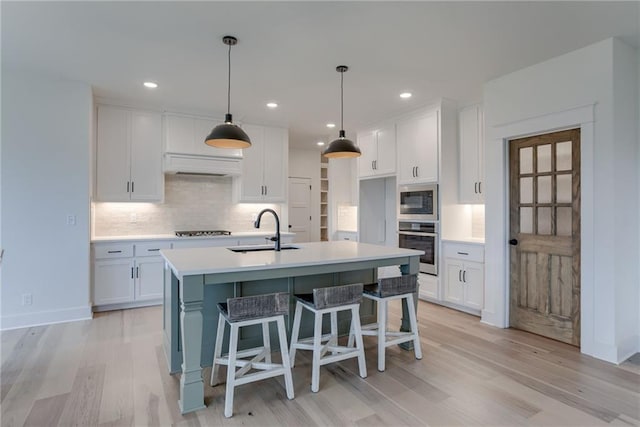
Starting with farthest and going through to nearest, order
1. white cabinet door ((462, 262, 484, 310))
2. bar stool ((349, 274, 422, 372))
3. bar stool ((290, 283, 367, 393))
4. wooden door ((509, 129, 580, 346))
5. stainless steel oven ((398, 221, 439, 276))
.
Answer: stainless steel oven ((398, 221, 439, 276)) → white cabinet door ((462, 262, 484, 310)) → wooden door ((509, 129, 580, 346)) → bar stool ((349, 274, 422, 372)) → bar stool ((290, 283, 367, 393))

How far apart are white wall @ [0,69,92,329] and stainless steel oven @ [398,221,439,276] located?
3958 mm

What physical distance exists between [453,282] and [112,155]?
4.63 meters

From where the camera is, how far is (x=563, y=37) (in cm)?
289

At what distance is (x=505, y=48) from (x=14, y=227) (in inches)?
200

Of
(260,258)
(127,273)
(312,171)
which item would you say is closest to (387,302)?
(260,258)

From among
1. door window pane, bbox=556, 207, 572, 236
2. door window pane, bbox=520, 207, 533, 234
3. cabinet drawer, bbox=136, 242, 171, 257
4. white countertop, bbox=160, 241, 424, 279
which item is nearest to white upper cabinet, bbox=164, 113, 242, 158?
cabinet drawer, bbox=136, 242, 171, 257

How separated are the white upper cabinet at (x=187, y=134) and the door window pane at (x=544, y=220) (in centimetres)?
404

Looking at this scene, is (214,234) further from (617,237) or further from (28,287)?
(617,237)

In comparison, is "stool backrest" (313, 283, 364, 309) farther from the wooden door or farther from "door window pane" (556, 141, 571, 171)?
"door window pane" (556, 141, 571, 171)

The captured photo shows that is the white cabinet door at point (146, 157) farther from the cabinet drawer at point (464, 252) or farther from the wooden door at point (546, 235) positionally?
the wooden door at point (546, 235)

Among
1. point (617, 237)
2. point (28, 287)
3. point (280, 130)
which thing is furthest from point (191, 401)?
point (280, 130)

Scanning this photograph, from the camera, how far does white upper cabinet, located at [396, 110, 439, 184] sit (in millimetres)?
4637

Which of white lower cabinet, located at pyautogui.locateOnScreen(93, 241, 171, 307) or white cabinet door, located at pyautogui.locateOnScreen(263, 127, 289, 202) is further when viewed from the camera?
white cabinet door, located at pyautogui.locateOnScreen(263, 127, 289, 202)

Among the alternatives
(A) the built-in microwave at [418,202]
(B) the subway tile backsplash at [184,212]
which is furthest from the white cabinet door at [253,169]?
(A) the built-in microwave at [418,202]
